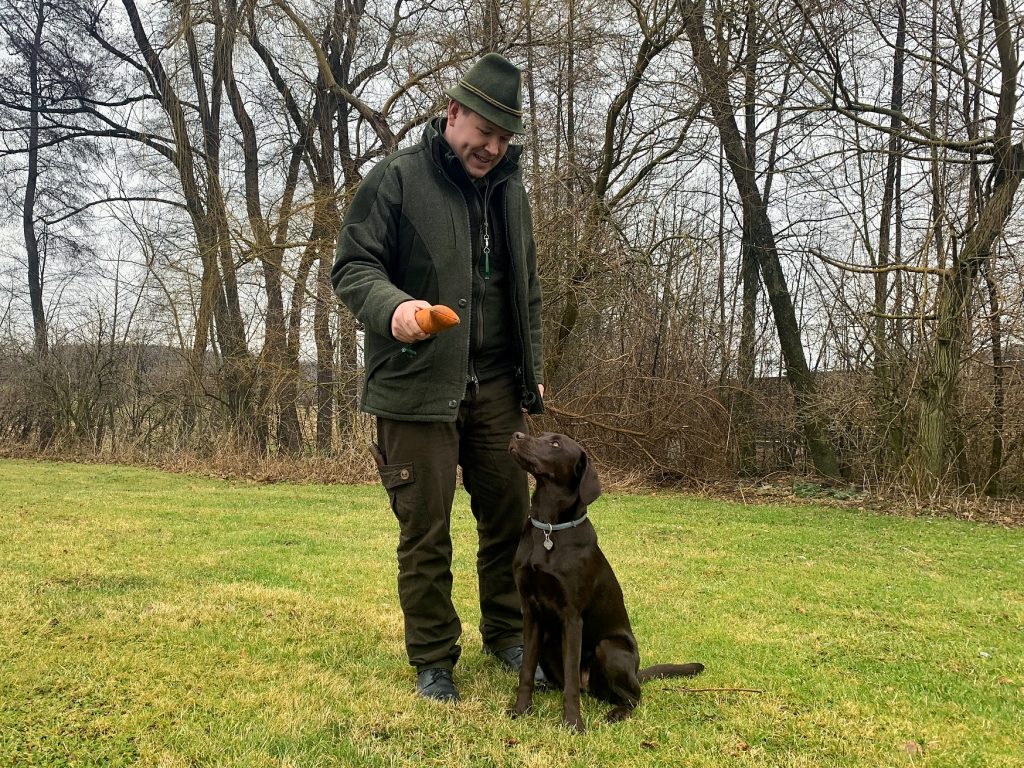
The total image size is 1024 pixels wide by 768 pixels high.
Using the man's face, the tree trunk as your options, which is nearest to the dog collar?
the man's face

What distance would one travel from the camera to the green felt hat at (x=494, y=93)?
271 centimetres

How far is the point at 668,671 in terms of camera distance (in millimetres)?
3033

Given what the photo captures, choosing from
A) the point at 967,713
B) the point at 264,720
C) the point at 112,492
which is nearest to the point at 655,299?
the point at 112,492

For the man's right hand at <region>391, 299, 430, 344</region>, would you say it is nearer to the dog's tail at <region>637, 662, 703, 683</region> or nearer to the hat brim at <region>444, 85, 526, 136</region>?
the hat brim at <region>444, 85, 526, 136</region>

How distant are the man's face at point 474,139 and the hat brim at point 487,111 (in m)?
0.03

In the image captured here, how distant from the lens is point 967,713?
2803 millimetres

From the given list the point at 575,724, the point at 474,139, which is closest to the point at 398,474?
the point at 575,724

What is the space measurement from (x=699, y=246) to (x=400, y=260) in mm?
8319

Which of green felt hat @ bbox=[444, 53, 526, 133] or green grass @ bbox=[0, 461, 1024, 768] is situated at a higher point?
green felt hat @ bbox=[444, 53, 526, 133]

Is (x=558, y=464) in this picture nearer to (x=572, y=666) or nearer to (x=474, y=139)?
(x=572, y=666)

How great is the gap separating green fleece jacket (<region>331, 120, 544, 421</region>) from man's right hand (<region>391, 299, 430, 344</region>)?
246 mm

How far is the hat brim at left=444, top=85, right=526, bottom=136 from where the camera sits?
2715 mm

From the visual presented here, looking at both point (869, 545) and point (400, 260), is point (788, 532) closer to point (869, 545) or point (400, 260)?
point (869, 545)

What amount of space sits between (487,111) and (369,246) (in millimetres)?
649
